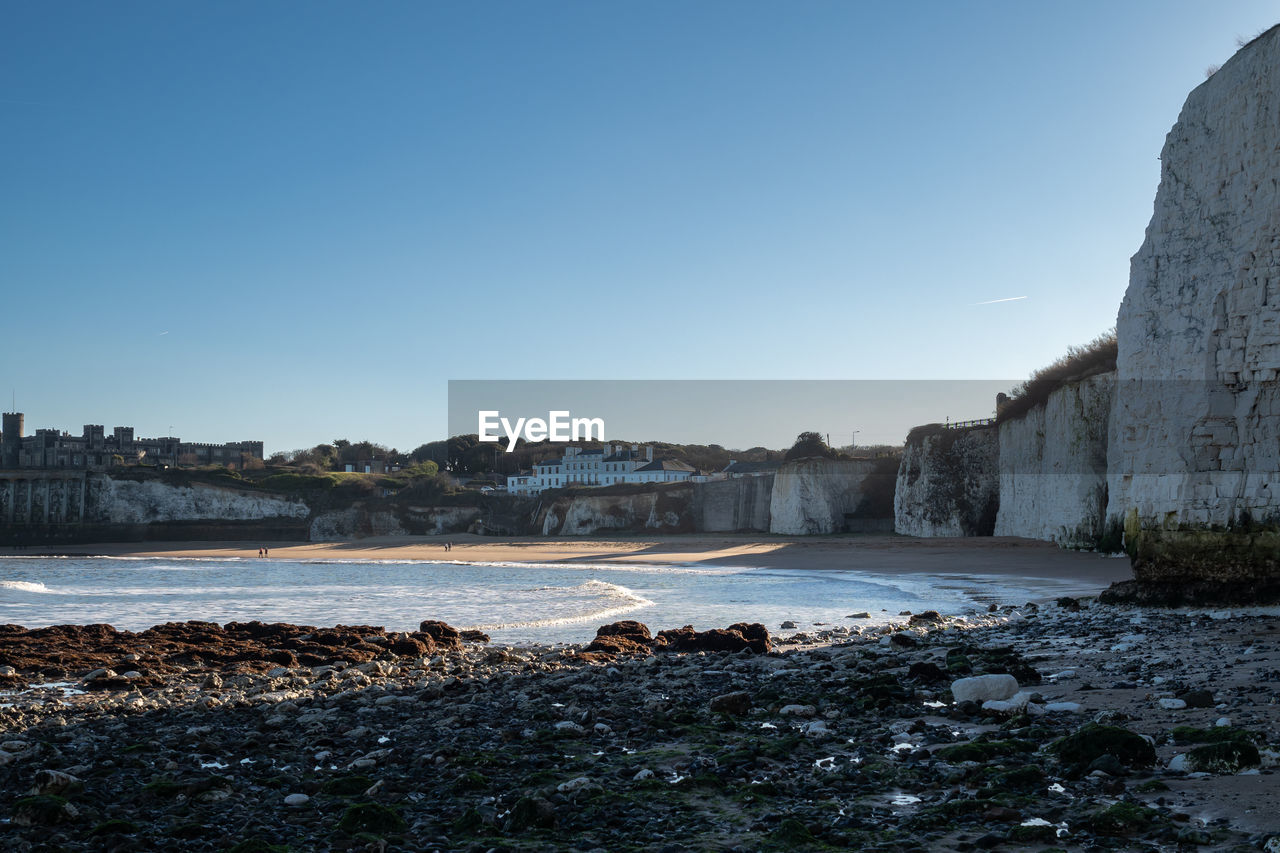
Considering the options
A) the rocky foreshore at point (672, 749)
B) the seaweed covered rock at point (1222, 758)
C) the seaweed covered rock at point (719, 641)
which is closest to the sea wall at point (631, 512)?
the seaweed covered rock at point (719, 641)

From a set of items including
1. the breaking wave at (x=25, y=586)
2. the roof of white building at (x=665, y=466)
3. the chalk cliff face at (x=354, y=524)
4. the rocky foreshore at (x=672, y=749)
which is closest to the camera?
the rocky foreshore at (x=672, y=749)

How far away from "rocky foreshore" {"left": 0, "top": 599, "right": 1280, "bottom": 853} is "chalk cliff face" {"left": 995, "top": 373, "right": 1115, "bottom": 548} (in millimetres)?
21730

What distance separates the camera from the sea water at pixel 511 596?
1680 cm

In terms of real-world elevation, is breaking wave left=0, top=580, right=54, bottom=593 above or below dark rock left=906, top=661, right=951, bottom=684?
below

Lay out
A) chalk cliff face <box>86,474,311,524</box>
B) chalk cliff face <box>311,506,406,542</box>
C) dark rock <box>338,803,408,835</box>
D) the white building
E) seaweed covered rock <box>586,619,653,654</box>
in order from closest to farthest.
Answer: dark rock <box>338,803,408,835</box>, seaweed covered rock <box>586,619,653,654</box>, chalk cliff face <box>86,474,311,524</box>, chalk cliff face <box>311,506,406,542</box>, the white building

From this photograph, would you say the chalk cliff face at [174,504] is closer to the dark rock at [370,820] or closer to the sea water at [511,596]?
the sea water at [511,596]

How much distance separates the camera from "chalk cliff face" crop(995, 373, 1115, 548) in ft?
102

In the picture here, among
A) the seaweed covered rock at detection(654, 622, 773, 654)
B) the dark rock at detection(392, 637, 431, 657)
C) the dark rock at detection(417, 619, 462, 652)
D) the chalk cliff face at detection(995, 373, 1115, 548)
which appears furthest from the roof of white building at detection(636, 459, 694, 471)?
the dark rock at detection(392, 637, 431, 657)

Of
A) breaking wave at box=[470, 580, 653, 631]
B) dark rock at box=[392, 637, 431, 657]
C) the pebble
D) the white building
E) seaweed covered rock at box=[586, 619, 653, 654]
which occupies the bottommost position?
breaking wave at box=[470, 580, 653, 631]

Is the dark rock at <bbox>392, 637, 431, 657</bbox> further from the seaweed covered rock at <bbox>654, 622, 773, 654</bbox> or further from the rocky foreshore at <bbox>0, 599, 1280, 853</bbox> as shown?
the seaweed covered rock at <bbox>654, 622, 773, 654</bbox>

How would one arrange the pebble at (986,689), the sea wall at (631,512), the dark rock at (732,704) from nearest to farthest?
the pebble at (986,689) < the dark rock at (732,704) < the sea wall at (631,512)

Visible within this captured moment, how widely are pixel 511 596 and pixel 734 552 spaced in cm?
2201

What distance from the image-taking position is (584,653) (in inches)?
431

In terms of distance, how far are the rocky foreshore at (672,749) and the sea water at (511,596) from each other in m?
4.95
